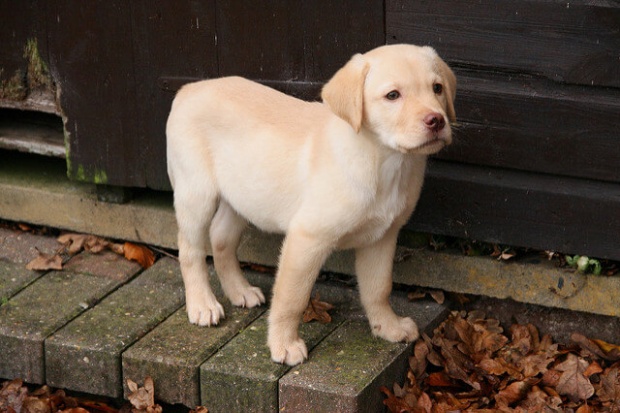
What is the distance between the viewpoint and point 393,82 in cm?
408

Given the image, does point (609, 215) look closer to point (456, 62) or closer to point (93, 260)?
point (456, 62)

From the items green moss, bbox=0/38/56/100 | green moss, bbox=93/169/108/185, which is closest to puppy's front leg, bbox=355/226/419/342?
green moss, bbox=93/169/108/185

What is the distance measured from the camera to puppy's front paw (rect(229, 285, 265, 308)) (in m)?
5.15

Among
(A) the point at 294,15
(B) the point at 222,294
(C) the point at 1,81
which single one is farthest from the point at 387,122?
(C) the point at 1,81

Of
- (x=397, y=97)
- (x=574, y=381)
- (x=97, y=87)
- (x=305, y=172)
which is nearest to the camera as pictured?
(x=397, y=97)

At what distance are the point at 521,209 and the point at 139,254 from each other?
200 cm

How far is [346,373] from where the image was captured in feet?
14.9

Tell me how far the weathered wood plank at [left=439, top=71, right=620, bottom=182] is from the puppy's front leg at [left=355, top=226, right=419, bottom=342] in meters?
0.61

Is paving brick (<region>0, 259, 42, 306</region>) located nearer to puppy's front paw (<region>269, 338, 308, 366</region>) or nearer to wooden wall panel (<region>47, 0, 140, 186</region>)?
wooden wall panel (<region>47, 0, 140, 186</region>)

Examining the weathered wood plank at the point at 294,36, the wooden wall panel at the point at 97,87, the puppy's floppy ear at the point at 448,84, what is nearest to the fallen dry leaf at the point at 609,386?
the puppy's floppy ear at the point at 448,84

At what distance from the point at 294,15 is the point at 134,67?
0.93 m

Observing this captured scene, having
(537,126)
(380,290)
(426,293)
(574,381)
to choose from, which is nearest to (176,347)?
(380,290)

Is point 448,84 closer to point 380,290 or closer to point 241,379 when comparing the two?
point 380,290

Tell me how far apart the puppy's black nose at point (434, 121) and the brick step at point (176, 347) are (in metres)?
1.13
